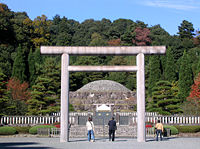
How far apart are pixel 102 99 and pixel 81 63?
41.9 ft

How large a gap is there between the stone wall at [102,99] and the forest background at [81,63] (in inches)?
112

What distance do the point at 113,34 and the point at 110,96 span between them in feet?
105

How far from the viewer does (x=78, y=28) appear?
9112cm

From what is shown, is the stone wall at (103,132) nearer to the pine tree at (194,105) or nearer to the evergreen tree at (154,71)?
the pine tree at (194,105)

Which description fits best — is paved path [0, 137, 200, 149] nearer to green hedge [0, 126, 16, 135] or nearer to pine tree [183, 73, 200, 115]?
green hedge [0, 126, 16, 135]

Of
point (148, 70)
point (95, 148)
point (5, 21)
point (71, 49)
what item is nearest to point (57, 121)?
point (71, 49)

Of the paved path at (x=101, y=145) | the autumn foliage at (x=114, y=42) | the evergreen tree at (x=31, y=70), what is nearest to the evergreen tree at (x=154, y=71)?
the evergreen tree at (x=31, y=70)

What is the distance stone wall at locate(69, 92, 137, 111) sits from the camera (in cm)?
4522

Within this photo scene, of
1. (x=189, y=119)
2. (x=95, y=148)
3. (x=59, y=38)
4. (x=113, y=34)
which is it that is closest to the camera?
(x=95, y=148)

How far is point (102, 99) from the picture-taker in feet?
158

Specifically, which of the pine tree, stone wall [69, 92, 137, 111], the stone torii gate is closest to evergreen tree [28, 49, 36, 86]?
stone wall [69, 92, 137, 111]

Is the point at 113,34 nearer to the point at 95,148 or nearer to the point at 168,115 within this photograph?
the point at 168,115

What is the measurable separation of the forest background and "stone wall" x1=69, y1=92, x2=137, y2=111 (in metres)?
2.84

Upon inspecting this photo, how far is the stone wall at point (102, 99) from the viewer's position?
1780 inches
